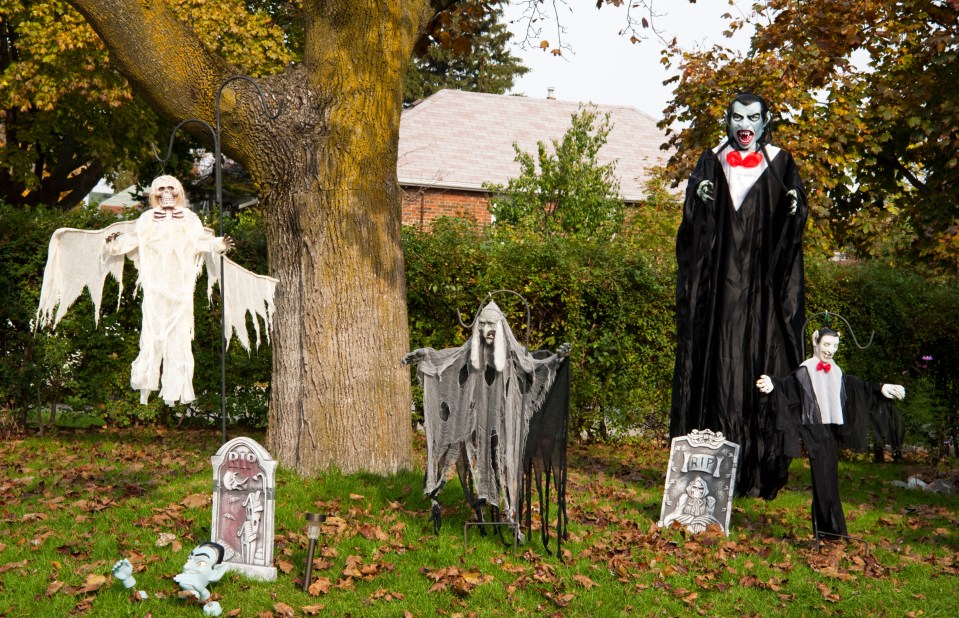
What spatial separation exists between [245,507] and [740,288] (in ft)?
15.1

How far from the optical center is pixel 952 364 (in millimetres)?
11805

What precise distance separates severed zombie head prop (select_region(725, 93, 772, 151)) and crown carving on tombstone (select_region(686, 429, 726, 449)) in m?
2.55

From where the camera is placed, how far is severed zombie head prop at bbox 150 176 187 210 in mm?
5711

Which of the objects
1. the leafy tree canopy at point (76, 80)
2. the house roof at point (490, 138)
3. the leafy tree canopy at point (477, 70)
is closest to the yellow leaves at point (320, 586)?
the leafy tree canopy at point (76, 80)

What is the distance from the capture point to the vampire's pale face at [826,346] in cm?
677

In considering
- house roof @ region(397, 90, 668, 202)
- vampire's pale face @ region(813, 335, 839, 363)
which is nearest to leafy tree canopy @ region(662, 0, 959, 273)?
vampire's pale face @ region(813, 335, 839, 363)

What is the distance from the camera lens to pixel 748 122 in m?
7.74

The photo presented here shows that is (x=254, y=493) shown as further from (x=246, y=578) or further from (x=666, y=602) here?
(x=666, y=602)

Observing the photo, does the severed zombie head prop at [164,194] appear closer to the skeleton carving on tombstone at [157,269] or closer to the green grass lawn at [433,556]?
the skeleton carving on tombstone at [157,269]

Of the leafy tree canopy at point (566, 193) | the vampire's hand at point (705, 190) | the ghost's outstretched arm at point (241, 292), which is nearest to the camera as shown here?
the ghost's outstretched arm at point (241, 292)

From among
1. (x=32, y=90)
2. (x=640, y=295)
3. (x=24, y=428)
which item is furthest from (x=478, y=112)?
(x=24, y=428)

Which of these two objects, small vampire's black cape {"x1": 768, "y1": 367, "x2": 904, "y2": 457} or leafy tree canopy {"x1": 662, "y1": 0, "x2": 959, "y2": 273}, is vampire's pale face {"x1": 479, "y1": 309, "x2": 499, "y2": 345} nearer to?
small vampire's black cape {"x1": 768, "y1": 367, "x2": 904, "y2": 457}

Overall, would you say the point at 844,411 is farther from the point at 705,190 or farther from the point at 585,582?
the point at 585,582

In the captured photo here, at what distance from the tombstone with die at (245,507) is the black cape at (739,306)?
3.95 meters
